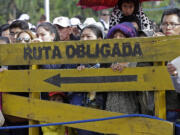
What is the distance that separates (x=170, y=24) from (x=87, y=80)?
1405 mm

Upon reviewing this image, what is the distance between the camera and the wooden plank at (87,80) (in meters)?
3.64

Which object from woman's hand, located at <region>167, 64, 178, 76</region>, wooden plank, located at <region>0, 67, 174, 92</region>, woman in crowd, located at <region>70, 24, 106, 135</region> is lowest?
woman in crowd, located at <region>70, 24, 106, 135</region>

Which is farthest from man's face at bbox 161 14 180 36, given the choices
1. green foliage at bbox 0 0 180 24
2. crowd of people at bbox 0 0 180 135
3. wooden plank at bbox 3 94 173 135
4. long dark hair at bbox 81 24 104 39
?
green foliage at bbox 0 0 180 24

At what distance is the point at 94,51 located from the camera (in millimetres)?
3834

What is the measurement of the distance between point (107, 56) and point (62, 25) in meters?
3.11

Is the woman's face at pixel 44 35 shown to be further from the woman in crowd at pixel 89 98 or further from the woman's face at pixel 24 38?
the woman in crowd at pixel 89 98

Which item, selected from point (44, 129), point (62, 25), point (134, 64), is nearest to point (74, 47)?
point (134, 64)

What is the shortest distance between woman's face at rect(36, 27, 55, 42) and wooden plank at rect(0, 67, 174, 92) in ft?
3.93

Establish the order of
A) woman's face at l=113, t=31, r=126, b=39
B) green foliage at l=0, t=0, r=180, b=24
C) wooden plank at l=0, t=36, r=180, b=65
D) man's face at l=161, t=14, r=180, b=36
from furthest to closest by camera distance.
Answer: green foliage at l=0, t=0, r=180, b=24, man's face at l=161, t=14, r=180, b=36, woman's face at l=113, t=31, r=126, b=39, wooden plank at l=0, t=36, r=180, b=65

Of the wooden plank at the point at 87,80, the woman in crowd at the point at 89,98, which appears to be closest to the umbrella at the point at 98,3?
the woman in crowd at the point at 89,98

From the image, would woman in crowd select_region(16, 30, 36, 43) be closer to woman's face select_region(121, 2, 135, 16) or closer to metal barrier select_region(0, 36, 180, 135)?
metal barrier select_region(0, 36, 180, 135)

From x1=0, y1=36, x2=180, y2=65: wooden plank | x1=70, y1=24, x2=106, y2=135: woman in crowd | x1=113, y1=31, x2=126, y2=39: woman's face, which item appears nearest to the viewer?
x1=0, y1=36, x2=180, y2=65: wooden plank

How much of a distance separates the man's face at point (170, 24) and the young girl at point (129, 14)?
55 centimetres

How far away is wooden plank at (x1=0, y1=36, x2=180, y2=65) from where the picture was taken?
357 cm
